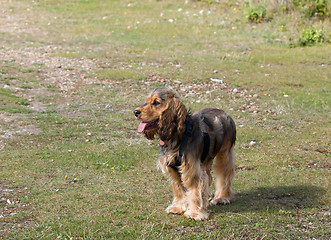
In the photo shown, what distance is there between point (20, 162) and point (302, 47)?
1602cm

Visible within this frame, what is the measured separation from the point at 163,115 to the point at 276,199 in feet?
9.02

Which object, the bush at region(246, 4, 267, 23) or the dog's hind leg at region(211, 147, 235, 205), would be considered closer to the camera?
the dog's hind leg at region(211, 147, 235, 205)

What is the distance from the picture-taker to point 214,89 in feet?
53.0

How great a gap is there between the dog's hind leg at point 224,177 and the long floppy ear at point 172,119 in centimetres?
142

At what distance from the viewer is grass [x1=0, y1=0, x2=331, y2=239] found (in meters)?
6.77

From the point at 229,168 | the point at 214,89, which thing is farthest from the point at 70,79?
the point at 229,168

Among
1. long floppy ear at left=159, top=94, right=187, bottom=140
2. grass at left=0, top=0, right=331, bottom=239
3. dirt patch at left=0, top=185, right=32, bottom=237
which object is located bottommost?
grass at left=0, top=0, right=331, bottom=239

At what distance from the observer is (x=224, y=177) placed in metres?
7.55

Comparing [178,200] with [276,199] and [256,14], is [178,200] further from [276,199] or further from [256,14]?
[256,14]

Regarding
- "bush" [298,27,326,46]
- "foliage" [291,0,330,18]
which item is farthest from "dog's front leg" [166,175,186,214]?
"foliage" [291,0,330,18]

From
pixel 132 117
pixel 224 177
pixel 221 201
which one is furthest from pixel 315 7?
pixel 221 201

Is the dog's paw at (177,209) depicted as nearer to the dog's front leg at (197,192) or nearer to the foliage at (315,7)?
the dog's front leg at (197,192)

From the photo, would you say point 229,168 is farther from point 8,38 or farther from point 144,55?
point 8,38

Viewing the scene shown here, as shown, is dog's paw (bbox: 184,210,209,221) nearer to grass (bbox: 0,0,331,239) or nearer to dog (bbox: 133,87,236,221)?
dog (bbox: 133,87,236,221)
